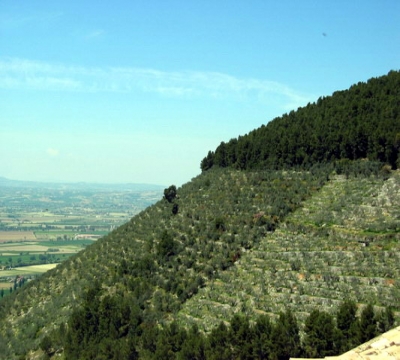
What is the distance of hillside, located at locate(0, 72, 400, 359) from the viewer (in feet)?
78.0

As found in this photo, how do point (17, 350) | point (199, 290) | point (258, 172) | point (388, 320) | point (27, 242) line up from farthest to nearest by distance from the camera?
point (27, 242) < point (258, 172) < point (17, 350) < point (199, 290) < point (388, 320)

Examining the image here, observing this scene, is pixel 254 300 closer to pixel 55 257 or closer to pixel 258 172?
pixel 258 172

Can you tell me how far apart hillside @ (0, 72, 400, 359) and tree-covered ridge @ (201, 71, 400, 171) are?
940mm

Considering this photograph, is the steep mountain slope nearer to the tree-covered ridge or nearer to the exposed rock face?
the tree-covered ridge

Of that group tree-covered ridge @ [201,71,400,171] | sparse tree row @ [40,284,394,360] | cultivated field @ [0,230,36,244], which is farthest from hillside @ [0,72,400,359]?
cultivated field @ [0,230,36,244]

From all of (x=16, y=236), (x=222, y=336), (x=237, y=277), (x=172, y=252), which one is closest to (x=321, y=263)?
(x=237, y=277)

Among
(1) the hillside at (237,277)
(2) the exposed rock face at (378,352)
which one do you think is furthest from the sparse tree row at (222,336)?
(2) the exposed rock face at (378,352)

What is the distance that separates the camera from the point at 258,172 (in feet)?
148

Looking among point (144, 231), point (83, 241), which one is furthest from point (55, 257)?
point (144, 231)

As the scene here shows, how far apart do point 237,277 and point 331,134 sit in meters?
17.0

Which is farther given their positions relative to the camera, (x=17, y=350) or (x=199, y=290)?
(x=17, y=350)

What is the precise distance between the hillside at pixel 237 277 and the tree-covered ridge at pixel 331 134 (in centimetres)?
94

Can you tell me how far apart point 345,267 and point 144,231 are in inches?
890

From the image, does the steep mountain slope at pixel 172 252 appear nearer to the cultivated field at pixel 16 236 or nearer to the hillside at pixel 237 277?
the hillside at pixel 237 277
